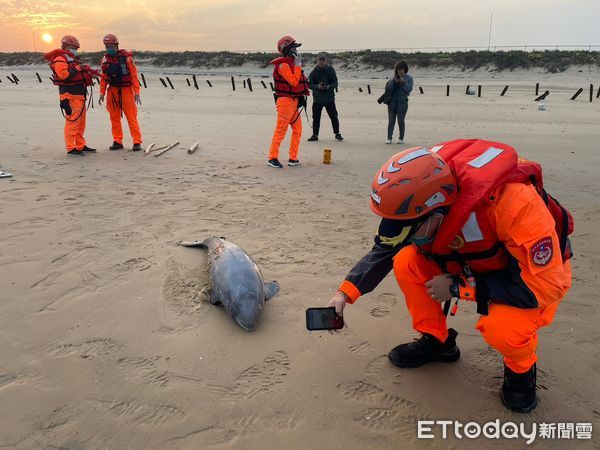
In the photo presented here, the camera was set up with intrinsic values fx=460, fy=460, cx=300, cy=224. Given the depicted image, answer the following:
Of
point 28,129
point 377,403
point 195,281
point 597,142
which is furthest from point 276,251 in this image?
point 28,129

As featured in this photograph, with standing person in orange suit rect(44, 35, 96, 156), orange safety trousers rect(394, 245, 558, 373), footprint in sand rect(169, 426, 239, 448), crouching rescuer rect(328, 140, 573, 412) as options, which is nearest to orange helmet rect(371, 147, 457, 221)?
crouching rescuer rect(328, 140, 573, 412)

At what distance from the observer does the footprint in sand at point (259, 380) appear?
279 cm

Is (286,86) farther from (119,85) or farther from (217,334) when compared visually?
(217,334)

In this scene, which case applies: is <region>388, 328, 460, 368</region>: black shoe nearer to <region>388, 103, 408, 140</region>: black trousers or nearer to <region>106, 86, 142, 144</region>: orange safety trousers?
<region>106, 86, 142, 144</region>: orange safety trousers

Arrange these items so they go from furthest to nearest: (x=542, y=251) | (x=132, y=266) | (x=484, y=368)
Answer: (x=132, y=266) < (x=484, y=368) < (x=542, y=251)

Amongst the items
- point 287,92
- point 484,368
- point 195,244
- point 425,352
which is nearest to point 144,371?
point 425,352

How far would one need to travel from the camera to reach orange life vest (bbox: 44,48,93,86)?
8.92 meters

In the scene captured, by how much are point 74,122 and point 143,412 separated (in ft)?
26.4

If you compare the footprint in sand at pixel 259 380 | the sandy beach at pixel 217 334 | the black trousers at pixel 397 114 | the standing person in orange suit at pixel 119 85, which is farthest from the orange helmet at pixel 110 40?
the footprint in sand at pixel 259 380

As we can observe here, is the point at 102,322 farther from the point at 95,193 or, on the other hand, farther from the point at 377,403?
the point at 95,193

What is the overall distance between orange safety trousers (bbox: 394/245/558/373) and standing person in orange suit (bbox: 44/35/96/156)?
8179 mm

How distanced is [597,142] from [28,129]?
1403 centimetres

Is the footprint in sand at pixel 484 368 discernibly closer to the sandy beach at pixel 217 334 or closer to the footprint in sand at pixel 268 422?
the sandy beach at pixel 217 334

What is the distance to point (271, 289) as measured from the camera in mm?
3836
